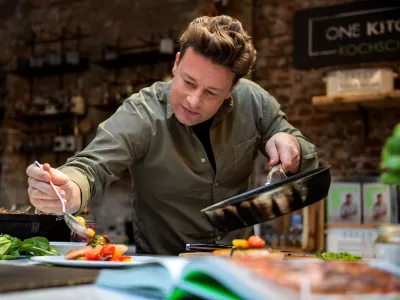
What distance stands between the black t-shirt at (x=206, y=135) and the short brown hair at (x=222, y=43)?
0.25 m

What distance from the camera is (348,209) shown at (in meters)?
4.45

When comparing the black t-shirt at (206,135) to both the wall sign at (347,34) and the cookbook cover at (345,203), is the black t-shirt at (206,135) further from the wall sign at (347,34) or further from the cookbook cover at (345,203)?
the wall sign at (347,34)

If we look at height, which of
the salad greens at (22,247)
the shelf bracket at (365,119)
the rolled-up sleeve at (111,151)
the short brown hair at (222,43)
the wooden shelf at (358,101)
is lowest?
the salad greens at (22,247)

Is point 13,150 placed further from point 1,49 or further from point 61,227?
point 61,227

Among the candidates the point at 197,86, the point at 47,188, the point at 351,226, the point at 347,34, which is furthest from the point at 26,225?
the point at 347,34

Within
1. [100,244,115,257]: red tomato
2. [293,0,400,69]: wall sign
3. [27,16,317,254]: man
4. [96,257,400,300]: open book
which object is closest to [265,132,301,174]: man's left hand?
[27,16,317,254]: man

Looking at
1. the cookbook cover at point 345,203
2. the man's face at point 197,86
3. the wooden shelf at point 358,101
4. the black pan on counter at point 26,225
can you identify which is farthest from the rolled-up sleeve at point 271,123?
the cookbook cover at point 345,203

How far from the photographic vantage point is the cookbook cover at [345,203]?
4.43m

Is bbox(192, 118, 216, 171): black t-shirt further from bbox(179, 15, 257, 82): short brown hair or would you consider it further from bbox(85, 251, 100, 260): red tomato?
bbox(85, 251, 100, 260): red tomato

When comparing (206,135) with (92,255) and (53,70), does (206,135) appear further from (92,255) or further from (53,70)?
(53,70)

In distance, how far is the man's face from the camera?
1.74 metres

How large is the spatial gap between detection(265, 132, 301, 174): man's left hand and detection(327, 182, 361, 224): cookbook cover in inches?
109

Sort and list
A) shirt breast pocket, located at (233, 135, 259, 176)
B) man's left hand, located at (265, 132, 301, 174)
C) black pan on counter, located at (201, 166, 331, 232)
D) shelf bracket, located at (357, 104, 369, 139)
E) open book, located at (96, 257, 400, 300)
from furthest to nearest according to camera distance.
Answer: shelf bracket, located at (357, 104, 369, 139), shirt breast pocket, located at (233, 135, 259, 176), man's left hand, located at (265, 132, 301, 174), black pan on counter, located at (201, 166, 331, 232), open book, located at (96, 257, 400, 300)

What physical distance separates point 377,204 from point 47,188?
365 cm
